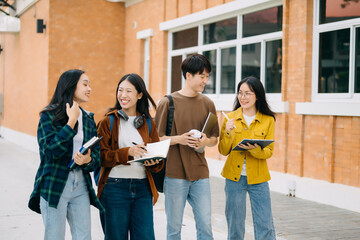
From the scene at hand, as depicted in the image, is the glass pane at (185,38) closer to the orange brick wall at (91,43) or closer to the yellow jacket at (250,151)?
the orange brick wall at (91,43)

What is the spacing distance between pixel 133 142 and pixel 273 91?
20.7 ft

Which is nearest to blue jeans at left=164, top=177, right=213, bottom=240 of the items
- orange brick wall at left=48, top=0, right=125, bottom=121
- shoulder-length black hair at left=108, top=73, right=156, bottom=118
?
shoulder-length black hair at left=108, top=73, right=156, bottom=118

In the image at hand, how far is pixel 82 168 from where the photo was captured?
367cm

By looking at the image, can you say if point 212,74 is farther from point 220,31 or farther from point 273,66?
point 273,66

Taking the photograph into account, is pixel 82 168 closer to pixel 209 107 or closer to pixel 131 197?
pixel 131 197

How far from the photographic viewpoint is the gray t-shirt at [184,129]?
4.30 m

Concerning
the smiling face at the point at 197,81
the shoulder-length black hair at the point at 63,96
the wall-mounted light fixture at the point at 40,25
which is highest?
the wall-mounted light fixture at the point at 40,25

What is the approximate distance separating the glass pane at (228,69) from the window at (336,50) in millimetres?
2806

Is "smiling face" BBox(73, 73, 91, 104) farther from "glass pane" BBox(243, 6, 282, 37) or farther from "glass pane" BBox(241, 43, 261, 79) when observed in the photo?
"glass pane" BBox(241, 43, 261, 79)

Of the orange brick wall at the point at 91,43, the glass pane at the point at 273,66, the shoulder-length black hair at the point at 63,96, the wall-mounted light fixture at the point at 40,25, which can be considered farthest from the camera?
the orange brick wall at the point at 91,43

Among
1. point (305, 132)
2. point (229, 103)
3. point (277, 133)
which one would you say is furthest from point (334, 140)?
point (229, 103)

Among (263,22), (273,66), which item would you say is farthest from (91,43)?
(273,66)

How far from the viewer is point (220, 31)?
11.7 m

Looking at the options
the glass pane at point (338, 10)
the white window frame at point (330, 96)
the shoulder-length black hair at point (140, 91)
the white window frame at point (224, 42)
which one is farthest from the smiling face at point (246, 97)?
the white window frame at point (224, 42)
